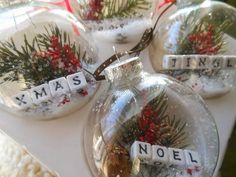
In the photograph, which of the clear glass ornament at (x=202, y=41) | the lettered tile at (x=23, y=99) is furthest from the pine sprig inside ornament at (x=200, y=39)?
the lettered tile at (x=23, y=99)

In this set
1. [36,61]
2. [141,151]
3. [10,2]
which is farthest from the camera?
[10,2]

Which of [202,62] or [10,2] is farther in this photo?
[10,2]

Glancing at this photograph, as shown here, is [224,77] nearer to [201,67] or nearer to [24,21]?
[201,67]

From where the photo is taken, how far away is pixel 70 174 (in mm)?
624

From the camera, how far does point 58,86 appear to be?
2.04ft

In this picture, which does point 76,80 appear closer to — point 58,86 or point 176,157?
point 58,86

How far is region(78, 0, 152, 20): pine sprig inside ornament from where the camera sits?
2.33ft

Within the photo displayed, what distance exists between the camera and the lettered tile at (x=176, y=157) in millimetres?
541

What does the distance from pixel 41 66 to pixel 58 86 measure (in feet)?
0.15

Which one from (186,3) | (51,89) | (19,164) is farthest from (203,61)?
(19,164)

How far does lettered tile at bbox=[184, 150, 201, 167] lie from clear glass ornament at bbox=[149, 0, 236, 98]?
0.14m

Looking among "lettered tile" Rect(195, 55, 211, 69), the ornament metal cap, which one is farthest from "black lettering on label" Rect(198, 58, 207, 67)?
the ornament metal cap

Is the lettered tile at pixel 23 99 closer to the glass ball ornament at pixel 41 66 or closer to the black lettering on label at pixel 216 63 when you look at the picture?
the glass ball ornament at pixel 41 66

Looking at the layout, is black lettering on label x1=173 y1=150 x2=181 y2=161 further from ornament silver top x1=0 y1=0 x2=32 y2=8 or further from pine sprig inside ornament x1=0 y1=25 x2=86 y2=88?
ornament silver top x1=0 y1=0 x2=32 y2=8
